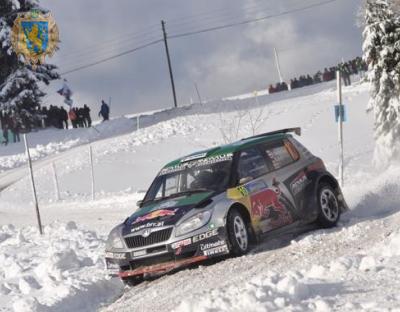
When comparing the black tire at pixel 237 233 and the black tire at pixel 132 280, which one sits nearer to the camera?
the black tire at pixel 237 233

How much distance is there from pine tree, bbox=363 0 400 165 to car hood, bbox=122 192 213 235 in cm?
1315

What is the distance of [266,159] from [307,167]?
88cm

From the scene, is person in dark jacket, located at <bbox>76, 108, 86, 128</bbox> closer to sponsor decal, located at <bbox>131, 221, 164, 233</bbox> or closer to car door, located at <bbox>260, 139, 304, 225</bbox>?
car door, located at <bbox>260, 139, 304, 225</bbox>

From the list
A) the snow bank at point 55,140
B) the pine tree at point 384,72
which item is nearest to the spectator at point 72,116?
the snow bank at point 55,140

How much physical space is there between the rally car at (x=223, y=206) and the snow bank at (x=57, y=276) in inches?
20.8

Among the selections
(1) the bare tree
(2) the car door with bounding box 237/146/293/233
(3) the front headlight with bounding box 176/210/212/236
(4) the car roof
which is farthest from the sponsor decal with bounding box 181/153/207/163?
(1) the bare tree

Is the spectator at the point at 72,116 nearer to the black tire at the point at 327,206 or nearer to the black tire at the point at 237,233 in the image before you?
the black tire at the point at 327,206

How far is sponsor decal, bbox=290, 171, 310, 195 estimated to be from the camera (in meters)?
10.7

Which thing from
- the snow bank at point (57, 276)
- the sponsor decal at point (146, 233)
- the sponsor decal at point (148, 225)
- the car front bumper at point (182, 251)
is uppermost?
the sponsor decal at point (148, 225)

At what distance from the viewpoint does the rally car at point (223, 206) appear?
9047 mm

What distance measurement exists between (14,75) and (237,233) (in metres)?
36.3

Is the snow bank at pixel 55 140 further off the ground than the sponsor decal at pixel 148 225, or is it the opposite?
the snow bank at pixel 55 140

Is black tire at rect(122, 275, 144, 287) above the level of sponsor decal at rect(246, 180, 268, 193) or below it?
below

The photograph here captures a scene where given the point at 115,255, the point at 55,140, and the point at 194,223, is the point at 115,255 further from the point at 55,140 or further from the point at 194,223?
the point at 55,140
